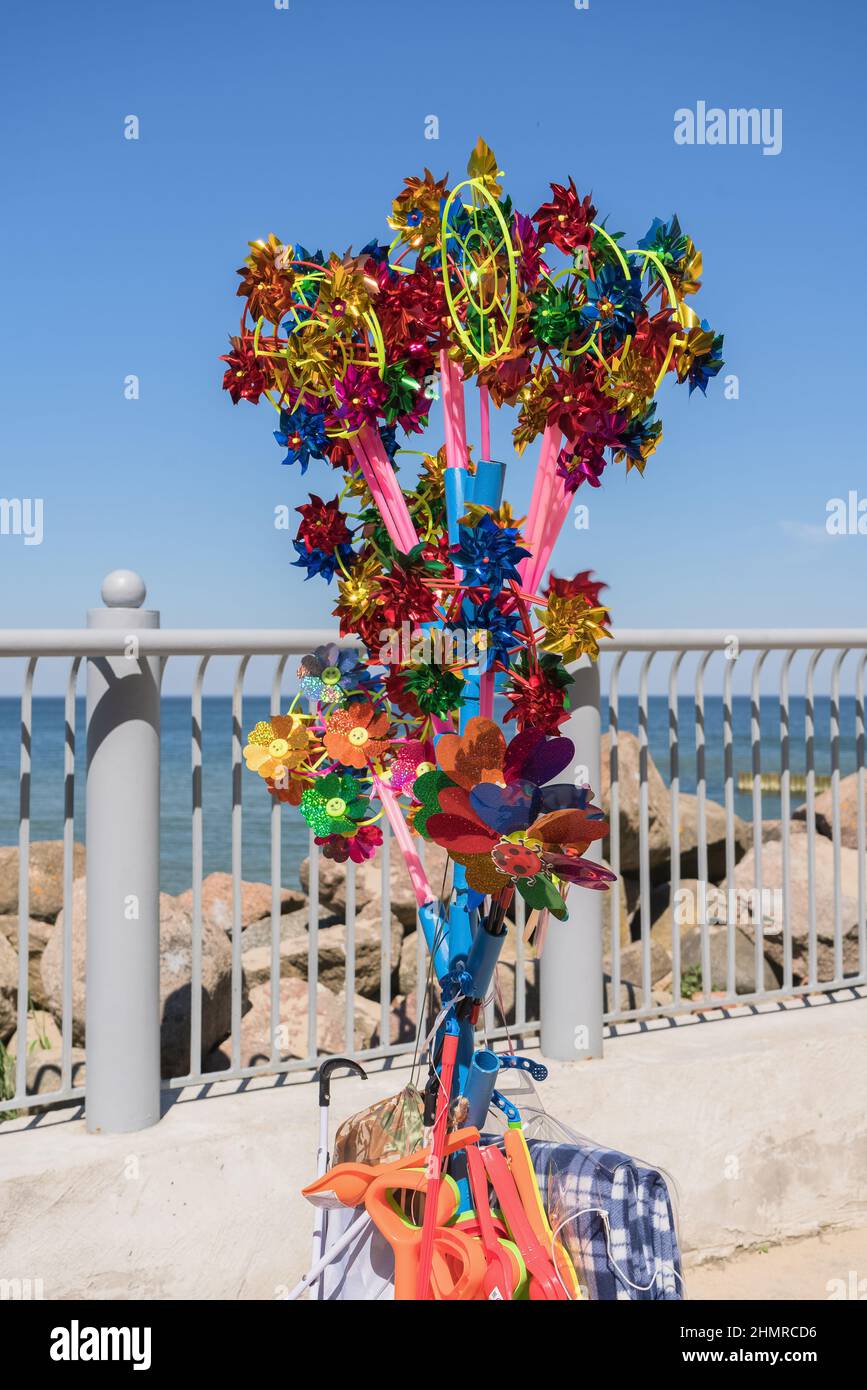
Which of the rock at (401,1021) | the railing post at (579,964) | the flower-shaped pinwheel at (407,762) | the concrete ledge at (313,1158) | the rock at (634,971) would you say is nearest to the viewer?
the flower-shaped pinwheel at (407,762)

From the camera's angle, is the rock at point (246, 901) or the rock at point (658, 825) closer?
the rock at point (658, 825)

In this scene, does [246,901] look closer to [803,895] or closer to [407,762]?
[803,895]

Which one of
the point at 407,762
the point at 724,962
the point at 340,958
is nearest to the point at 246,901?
the point at 340,958

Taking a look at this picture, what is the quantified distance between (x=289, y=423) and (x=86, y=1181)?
74.5 inches

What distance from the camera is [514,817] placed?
158cm

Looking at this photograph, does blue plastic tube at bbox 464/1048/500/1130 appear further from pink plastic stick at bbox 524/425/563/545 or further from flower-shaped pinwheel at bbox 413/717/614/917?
pink plastic stick at bbox 524/425/563/545

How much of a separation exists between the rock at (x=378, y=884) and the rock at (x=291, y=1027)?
0.55 m

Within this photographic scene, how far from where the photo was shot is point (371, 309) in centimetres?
191

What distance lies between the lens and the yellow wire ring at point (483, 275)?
183 centimetres

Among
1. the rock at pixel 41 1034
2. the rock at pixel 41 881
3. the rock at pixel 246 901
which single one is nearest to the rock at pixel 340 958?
the rock at pixel 246 901

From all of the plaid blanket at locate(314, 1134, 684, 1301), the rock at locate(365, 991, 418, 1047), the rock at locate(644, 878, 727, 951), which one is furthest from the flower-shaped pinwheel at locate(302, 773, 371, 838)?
the rock at locate(644, 878, 727, 951)

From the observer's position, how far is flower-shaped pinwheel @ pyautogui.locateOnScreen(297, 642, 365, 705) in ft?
6.75

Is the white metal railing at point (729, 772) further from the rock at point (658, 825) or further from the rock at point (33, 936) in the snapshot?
the rock at point (33, 936)
